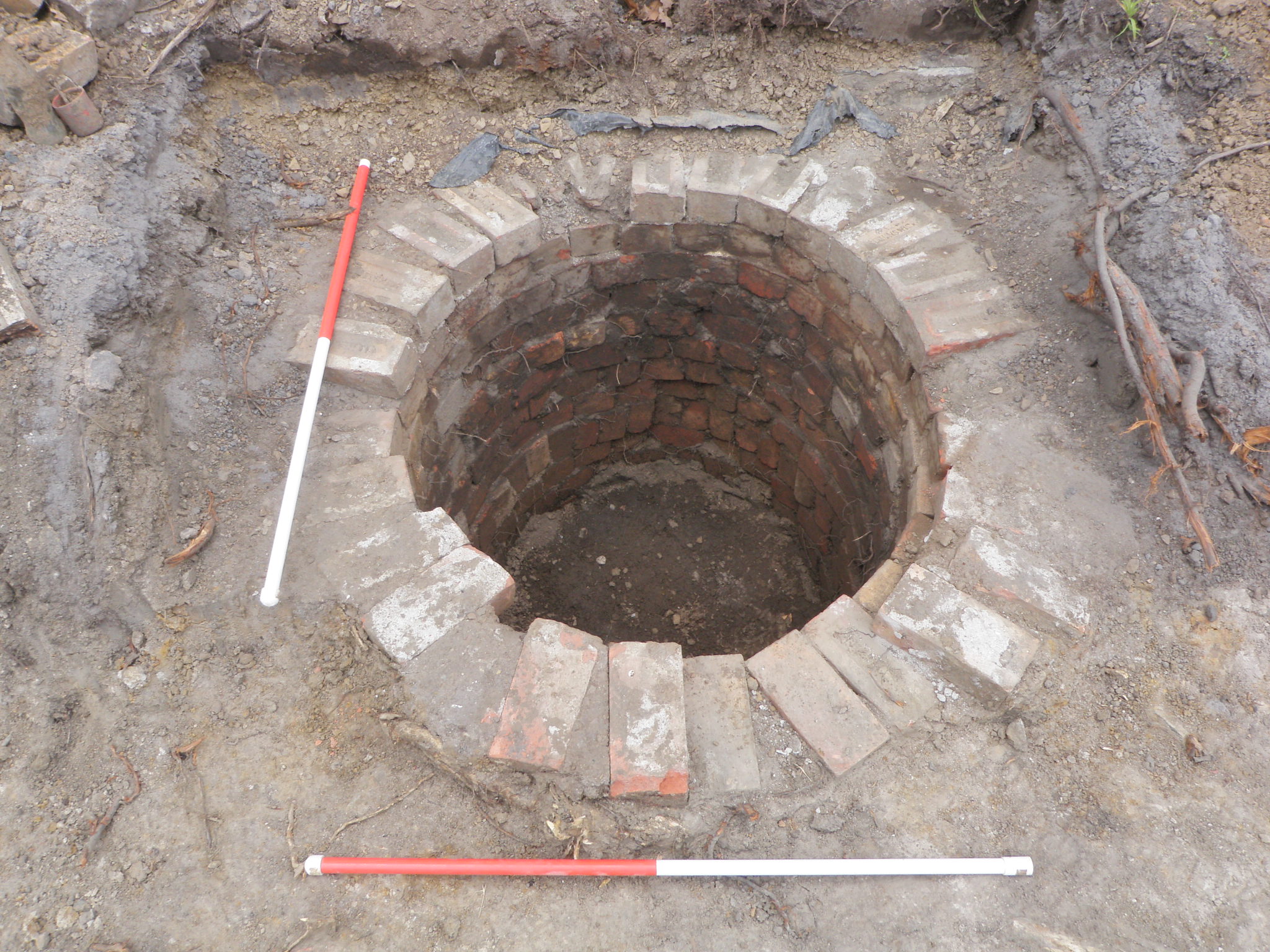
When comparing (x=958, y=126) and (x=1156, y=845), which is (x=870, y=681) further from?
(x=958, y=126)

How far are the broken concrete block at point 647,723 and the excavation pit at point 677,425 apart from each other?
3.70 feet

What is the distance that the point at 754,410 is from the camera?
4.41 m

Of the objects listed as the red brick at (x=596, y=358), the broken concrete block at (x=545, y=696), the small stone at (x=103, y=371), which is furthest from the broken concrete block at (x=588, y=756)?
the red brick at (x=596, y=358)

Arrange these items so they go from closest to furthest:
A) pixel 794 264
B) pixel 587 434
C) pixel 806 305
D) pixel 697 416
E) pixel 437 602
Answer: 1. pixel 437 602
2. pixel 794 264
3. pixel 806 305
4. pixel 587 434
5. pixel 697 416

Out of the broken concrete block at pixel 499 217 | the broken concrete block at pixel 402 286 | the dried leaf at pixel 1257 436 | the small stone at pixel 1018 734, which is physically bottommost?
the small stone at pixel 1018 734

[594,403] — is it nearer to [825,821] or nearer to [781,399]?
[781,399]

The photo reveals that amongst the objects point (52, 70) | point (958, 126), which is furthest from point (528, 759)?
point (958, 126)

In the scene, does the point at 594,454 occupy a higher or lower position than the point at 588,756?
lower

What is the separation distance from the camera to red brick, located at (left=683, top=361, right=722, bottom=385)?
4.37 metres

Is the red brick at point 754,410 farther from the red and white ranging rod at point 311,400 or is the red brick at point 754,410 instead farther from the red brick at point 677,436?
the red and white ranging rod at point 311,400

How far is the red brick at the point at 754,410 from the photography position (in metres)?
4.34

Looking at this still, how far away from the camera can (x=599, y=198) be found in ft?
10.7

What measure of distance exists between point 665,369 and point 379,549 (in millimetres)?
2497

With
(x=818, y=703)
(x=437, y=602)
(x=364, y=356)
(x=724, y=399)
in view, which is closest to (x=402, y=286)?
(x=364, y=356)
